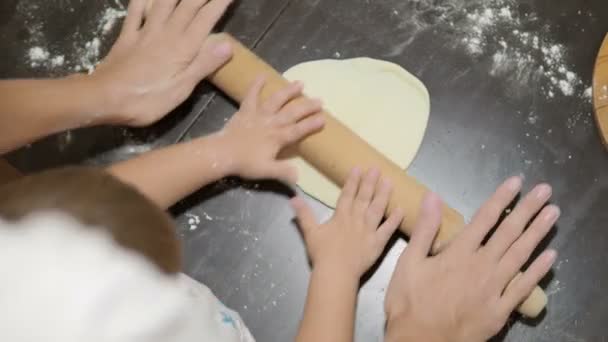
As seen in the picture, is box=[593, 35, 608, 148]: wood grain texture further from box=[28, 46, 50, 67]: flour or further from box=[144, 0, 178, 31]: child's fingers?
box=[28, 46, 50, 67]: flour

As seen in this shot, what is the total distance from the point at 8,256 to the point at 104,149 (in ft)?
1.72

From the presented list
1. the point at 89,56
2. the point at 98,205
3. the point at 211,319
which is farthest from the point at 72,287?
the point at 89,56

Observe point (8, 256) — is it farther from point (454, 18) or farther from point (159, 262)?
point (454, 18)

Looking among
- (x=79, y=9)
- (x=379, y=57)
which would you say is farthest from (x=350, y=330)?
(x=79, y=9)

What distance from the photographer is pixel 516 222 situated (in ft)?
2.64

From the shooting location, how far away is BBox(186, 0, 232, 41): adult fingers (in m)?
0.89

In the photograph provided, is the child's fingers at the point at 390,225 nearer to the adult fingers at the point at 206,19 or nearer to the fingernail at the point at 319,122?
the fingernail at the point at 319,122

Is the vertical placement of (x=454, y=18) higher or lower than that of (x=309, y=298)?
higher

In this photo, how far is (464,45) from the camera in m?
0.92

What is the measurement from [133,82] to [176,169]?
14 centimetres

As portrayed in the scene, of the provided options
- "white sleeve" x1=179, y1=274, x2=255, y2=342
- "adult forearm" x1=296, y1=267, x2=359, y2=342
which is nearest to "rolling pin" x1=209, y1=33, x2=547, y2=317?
"adult forearm" x1=296, y1=267, x2=359, y2=342

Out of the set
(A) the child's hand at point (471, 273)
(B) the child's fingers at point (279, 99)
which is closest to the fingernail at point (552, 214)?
(A) the child's hand at point (471, 273)

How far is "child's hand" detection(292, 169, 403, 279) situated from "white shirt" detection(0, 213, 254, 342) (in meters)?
0.38

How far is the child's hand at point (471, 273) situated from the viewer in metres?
0.78
